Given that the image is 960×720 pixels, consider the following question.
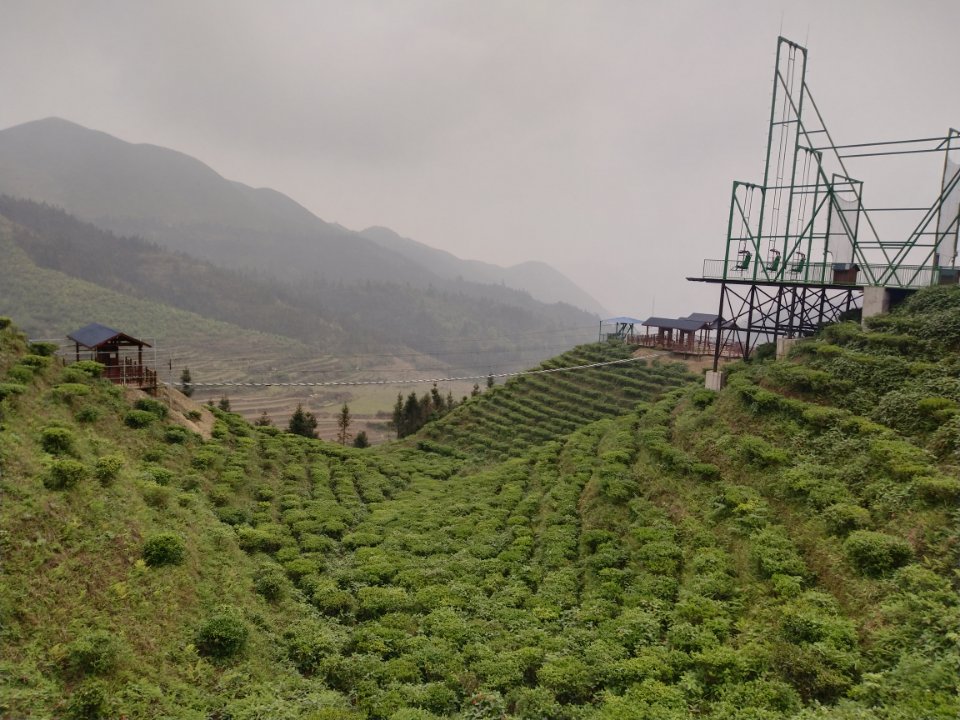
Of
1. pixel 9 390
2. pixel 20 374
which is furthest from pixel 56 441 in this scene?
pixel 20 374

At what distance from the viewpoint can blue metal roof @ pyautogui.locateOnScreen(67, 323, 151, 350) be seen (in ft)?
83.8

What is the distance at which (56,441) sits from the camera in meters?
17.1

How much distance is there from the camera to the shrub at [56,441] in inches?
667

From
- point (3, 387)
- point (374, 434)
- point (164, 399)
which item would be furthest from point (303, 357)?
point (3, 387)

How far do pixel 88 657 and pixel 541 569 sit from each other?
1240cm

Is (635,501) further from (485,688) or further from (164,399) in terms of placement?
(164,399)

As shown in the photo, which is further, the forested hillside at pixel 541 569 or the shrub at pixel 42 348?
the shrub at pixel 42 348

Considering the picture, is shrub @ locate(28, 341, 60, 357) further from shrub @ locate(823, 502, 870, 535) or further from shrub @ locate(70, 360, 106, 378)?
shrub @ locate(823, 502, 870, 535)

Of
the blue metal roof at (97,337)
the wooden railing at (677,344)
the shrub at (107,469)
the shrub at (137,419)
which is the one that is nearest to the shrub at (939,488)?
the shrub at (107,469)

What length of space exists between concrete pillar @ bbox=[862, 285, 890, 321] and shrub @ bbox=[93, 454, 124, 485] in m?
28.2

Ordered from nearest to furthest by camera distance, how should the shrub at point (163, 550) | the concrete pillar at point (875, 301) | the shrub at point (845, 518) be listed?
the shrub at point (845, 518), the shrub at point (163, 550), the concrete pillar at point (875, 301)

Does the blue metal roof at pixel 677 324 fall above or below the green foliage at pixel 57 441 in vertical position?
above

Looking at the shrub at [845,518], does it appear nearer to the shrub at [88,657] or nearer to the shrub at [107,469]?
the shrub at [88,657]

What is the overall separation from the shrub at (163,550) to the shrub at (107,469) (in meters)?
3.01
